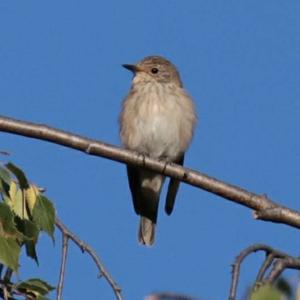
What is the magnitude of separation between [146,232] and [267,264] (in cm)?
674

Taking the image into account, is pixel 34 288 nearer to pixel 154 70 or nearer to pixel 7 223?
pixel 7 223

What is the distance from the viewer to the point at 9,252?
3.13 m

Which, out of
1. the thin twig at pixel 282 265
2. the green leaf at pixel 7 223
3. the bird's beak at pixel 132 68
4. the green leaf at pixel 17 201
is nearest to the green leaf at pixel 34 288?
the green leaf at pixel 7 223

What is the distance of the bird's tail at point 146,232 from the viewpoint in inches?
349

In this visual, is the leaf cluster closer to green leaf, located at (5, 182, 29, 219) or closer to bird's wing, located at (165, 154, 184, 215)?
green leaf, located at (5, 182, 29, 219)

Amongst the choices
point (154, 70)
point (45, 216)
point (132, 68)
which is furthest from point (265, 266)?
point (154, 70)

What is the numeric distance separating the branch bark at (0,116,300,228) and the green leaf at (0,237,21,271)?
1284mm

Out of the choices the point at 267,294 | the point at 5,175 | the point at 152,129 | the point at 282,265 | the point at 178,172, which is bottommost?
the point at 267,294

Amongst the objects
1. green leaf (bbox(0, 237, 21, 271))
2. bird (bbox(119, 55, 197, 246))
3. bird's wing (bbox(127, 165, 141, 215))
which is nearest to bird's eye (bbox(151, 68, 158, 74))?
bird (bbox(119, 55, 197, 246))

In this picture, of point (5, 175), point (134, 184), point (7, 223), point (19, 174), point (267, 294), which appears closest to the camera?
point (267, 294)

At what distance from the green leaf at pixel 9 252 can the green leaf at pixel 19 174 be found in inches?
20.4

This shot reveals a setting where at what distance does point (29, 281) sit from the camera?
133 inches

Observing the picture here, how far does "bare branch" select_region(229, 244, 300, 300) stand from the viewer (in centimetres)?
199

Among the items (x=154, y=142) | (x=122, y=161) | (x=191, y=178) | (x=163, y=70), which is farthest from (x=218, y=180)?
(x=163, y=70)
